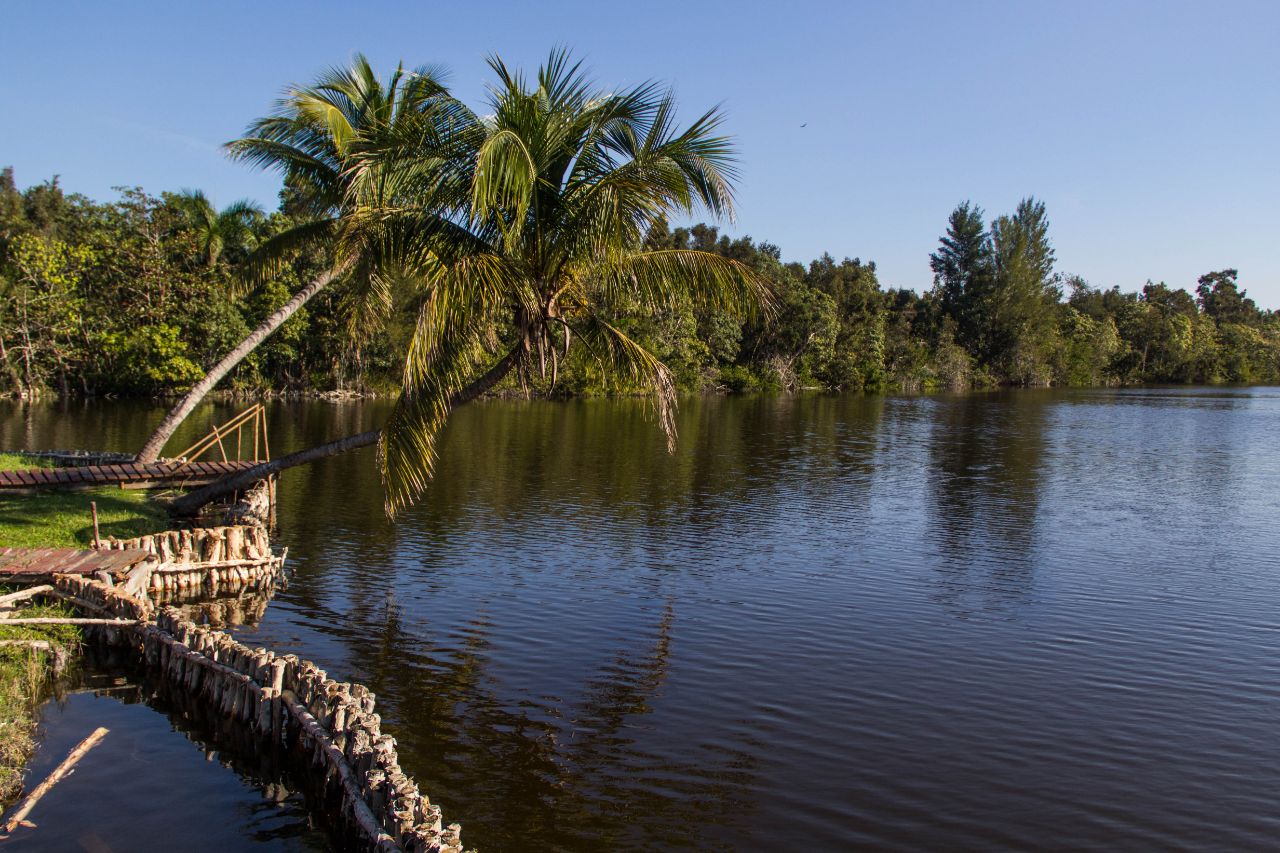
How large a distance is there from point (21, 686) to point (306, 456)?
7.47 m

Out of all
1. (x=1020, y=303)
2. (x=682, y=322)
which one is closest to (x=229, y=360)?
(x=682, y=322)

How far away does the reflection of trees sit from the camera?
1997 centimetres

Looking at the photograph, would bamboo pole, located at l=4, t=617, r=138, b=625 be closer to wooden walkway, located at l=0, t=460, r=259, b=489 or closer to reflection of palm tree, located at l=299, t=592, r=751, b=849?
reflection of palm tree, located at l=299, t=592, r=751, b=849

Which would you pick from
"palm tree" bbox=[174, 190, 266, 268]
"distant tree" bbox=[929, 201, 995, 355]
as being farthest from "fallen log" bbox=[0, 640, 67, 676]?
"distant tree" bbox=[929, 201, 995, 355]

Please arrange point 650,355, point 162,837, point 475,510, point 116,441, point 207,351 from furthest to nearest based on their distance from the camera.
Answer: point 207,351 < point 116,441 < point 475,510 < point 650,355 < point 162,837

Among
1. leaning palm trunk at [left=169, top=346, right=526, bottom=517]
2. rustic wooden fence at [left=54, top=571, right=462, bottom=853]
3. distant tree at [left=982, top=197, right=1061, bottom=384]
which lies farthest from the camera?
distant tree at [left=982, top=197, right=1061, bottom=384]

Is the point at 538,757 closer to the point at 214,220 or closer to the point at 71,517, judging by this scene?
the point at 71,517

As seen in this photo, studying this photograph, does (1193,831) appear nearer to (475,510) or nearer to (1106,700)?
(1106,700)

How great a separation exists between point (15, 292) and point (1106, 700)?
6265cm

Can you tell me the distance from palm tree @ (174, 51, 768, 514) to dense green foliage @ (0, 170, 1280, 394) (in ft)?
3.07

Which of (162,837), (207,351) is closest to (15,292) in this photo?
(207,351)

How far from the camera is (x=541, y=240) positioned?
53.2 feet

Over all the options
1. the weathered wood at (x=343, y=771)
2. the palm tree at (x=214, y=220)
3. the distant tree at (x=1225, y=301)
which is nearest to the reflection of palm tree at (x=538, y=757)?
the weathered wood at (x=343, y=771)

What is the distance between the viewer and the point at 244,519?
20.9 m
